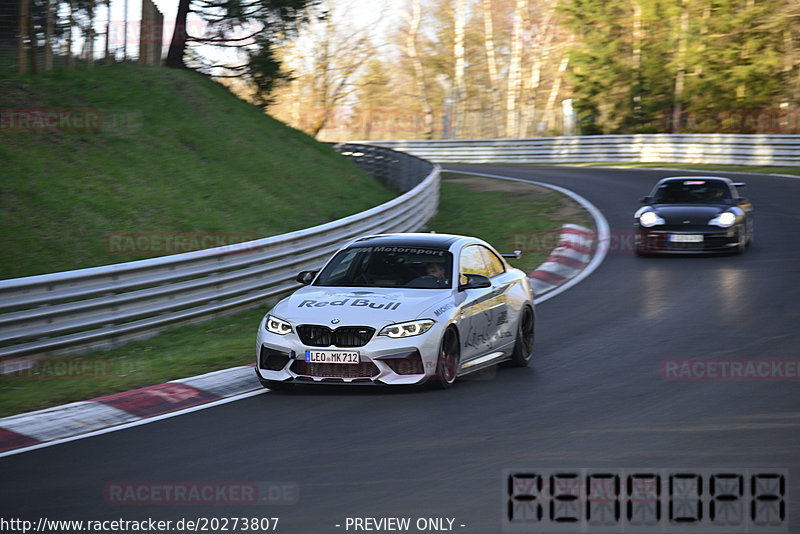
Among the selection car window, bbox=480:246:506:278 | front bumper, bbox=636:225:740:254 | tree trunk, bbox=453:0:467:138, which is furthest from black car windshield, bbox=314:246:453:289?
tree trunk, bbox=453:0:467:138

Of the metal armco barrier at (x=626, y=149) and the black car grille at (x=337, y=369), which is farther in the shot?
the metal armco barrier at (x=626, y=149)

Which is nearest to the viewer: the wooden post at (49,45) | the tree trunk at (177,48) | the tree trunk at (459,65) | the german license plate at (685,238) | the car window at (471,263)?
the car window at (471,263)

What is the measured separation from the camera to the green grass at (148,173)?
16625 millimetres

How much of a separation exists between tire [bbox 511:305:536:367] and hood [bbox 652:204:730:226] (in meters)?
8.71

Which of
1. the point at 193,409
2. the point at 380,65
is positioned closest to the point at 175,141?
the point at 193,409

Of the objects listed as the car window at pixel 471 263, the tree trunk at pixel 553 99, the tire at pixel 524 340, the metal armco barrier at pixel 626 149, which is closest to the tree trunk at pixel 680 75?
the metal armco barrier at pixel 626 149

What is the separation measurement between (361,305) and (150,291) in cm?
416

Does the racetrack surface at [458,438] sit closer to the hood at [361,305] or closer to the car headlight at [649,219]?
the hood at [361,305]

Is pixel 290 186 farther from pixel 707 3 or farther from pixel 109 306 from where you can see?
pixel 707 3

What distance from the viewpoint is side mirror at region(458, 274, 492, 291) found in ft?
33.3

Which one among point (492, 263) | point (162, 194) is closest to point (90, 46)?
point (162, 194)

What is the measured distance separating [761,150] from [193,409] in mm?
34055

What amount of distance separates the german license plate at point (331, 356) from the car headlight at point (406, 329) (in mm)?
306

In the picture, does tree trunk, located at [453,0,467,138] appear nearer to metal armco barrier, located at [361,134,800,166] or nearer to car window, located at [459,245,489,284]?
metal armco barrier, located at [361,134,800,166]
